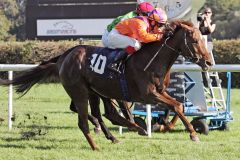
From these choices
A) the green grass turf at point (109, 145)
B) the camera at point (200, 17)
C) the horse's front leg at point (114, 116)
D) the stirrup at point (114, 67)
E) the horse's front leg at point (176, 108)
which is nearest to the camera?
the green grass turf at point (109, 145)

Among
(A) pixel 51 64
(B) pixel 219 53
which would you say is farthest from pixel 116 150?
(B) pixel 219 53

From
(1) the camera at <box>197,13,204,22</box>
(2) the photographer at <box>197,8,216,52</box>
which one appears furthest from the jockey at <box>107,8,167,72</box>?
(1) the camera at <box>197,13,204,22</box>

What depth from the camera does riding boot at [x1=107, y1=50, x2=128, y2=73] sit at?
7145 mm

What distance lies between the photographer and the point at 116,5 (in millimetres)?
30422

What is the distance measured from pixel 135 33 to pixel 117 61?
0.42 m

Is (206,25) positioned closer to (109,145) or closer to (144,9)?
(144,9)

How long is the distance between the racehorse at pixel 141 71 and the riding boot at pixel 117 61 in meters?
0.09

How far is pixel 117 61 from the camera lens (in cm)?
718

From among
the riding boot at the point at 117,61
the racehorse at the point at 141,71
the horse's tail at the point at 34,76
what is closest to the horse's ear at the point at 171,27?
the racehorse at the point at 141,71

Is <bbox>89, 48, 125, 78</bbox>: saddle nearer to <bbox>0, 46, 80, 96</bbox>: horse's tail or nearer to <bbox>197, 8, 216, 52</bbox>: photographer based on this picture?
<bbox>0, 46, 80, 96</bbox>: horse's tail

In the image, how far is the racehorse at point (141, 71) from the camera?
6.93 metres

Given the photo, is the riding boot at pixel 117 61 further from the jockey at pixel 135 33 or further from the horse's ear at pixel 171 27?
the horse's ear at pixel 171 27

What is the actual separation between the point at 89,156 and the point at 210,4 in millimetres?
70397

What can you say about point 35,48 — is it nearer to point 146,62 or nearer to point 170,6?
point 170,6
